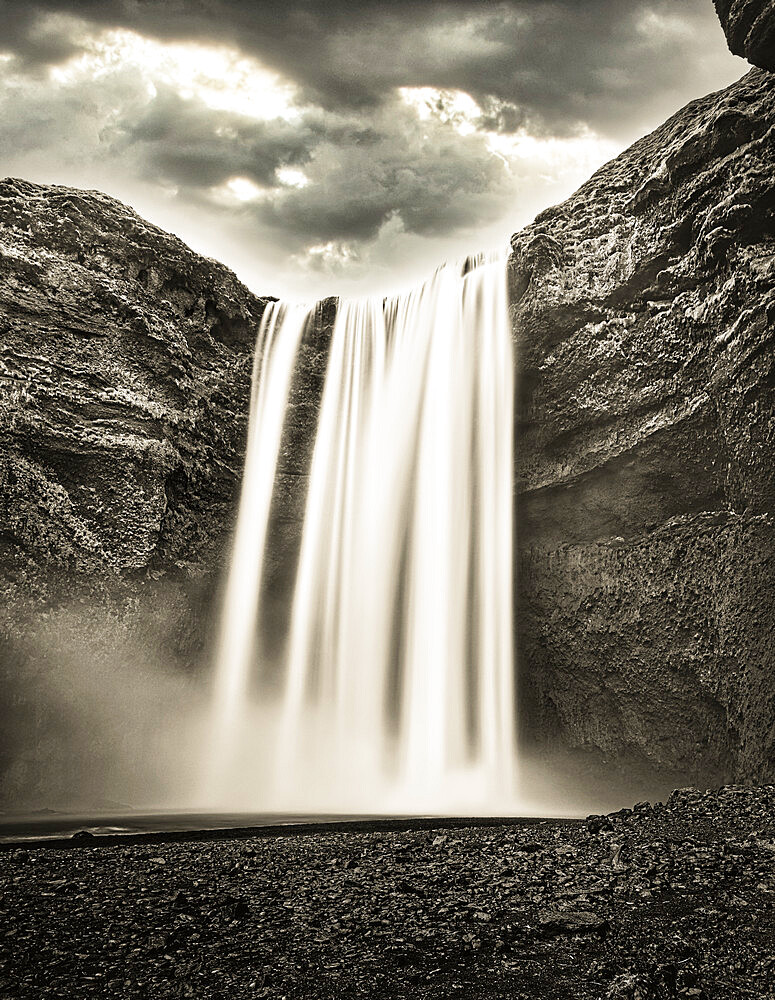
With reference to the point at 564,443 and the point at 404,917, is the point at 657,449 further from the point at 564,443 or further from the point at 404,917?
the point at 404,917

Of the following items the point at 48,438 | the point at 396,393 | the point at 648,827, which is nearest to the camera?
the point at 648,827

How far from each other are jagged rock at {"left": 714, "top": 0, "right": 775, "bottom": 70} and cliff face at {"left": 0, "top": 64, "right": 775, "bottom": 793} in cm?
74

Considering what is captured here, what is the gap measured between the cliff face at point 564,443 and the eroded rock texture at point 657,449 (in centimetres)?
5

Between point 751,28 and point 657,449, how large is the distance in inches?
281

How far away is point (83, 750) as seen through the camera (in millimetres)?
15031

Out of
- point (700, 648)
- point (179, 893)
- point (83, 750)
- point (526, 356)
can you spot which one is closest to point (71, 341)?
point (83, 750)

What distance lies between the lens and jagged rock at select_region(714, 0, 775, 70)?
11484mm

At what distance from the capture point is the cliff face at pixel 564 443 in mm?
12188

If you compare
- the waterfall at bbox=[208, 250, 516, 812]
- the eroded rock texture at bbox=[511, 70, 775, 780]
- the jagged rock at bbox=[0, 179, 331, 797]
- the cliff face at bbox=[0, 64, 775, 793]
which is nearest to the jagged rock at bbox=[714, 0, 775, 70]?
the eroded rock texture at bbox=[511, 70, 775, 780]

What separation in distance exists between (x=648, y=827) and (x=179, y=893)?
4.70m

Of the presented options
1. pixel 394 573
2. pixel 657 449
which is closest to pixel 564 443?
pixel 657 449

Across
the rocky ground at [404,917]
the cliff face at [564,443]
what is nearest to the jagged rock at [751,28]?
the cliff face at [564,443]

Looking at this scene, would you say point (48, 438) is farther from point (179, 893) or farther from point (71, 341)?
point (179, 893)

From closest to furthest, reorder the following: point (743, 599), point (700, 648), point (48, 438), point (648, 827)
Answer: point (648, 827) < point (743, 599) < point (700, 648) < point (48, 438)
